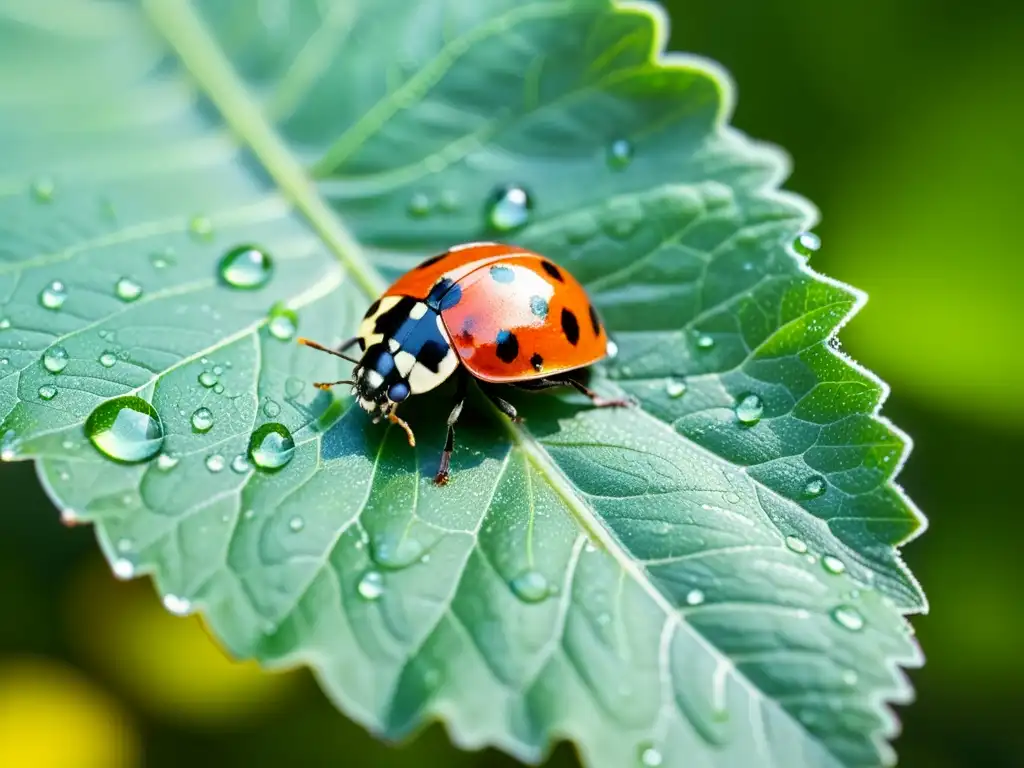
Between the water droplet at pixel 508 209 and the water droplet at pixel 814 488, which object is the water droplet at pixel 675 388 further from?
the water droplet at pixel 508 209

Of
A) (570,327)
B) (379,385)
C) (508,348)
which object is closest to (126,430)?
(379,385)

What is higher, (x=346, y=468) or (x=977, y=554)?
(x=977, y=554)

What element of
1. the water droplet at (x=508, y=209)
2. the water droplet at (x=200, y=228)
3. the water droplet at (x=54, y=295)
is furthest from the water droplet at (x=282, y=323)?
the water droplet at (x=508, y=209)

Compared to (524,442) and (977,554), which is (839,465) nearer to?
(524,442)

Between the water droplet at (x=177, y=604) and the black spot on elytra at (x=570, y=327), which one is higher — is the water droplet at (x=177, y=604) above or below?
below

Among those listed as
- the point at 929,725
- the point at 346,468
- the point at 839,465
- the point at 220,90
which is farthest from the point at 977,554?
the point at 220,90
